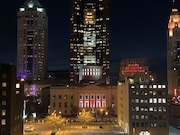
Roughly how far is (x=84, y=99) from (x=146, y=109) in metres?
52.1

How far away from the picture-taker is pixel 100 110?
5030 inches

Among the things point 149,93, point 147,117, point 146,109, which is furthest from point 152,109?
point 149,93

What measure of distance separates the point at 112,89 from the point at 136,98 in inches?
1907

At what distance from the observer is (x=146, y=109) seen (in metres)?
81.4

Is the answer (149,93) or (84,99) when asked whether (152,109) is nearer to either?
(149,93)

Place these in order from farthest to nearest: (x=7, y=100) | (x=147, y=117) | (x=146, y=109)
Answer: (x=146, y=109) → (x=147, y=117) → (x=7, y=100)

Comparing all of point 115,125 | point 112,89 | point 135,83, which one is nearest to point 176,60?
point 112,89

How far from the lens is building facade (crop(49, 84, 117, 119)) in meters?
127

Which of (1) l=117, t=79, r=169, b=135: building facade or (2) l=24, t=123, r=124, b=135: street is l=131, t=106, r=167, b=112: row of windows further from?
(2) l=24, t=123, r=124, b=135: street

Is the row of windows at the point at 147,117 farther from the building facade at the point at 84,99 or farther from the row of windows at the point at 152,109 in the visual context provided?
the building facade at the point at 84,99

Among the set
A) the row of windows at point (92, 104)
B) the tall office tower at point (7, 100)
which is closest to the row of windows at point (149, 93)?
the tall office tower at point (7, 100)

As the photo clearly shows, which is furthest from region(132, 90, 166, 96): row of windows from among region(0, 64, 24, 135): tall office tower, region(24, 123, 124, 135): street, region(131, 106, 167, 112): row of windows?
region(0, 64, 24, 135): tall office tower

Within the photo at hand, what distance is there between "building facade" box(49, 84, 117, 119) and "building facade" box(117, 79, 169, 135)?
46.1m

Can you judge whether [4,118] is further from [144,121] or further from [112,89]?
[112,89]
